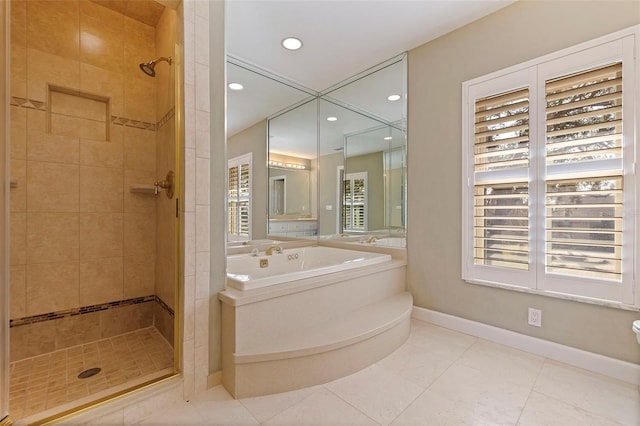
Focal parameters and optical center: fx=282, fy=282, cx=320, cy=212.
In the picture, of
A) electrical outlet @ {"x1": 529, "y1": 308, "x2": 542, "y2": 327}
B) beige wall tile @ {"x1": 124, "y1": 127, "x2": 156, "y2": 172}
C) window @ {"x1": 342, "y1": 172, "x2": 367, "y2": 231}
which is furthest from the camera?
window @ {"x1": 342, "y1": 172, "x2": 367, "y2": 231}

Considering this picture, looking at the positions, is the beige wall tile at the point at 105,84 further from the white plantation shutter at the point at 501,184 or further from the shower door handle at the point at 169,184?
the white plantation shutter at the point at 501,184

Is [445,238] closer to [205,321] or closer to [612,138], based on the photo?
[612,138]

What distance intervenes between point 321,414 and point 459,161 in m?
2.03

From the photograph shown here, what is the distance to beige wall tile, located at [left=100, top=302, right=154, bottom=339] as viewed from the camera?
2.19m

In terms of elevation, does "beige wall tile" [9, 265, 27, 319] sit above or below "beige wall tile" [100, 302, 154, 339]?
above

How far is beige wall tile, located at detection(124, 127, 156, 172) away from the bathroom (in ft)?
0.49

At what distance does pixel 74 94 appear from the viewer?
2068 mm

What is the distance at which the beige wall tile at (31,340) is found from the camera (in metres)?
1.83

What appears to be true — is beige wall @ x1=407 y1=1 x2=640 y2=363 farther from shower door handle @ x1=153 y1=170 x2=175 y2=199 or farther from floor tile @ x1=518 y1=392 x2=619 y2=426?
shower door handle @ x1=153 y1=170 x2=175 y2=199

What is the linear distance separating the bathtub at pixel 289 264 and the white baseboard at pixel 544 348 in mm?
706

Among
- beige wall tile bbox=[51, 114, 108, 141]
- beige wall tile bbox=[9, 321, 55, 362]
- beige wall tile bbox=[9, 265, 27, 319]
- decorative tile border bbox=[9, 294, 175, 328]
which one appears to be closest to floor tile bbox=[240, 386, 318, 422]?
decorative tile border bbox=[9, 294, 175, 328]

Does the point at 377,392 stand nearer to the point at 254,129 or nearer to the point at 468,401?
the point at 468,401

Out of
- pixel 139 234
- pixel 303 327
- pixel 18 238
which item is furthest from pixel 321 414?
pixel 18 238

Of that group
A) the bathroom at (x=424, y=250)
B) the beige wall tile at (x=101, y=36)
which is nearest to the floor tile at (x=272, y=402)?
the bathroom at (x=424, y=250)
